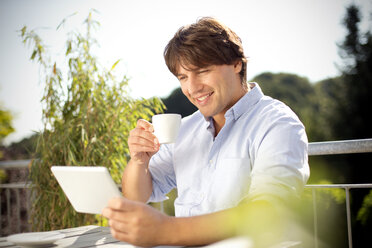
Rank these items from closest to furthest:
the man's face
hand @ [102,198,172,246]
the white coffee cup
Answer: hand @ [102,198,172,246]
the white coffee cup
the man's face

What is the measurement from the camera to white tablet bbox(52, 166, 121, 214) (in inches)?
39.8

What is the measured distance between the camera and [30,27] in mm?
3115

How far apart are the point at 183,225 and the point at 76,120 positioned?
2.41m

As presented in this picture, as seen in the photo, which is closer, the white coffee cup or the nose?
the white coffee cup

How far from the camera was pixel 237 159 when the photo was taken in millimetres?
1289

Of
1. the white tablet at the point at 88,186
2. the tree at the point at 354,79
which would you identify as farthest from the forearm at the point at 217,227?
the tree at the point at 354,79

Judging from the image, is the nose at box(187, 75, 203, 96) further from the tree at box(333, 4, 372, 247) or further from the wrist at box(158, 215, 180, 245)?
the tree at box(333, 4, 372, 247)

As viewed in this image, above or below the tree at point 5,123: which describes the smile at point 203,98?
above

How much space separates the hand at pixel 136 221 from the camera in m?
0.82

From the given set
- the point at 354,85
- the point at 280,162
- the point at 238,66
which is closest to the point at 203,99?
the point at 238,66

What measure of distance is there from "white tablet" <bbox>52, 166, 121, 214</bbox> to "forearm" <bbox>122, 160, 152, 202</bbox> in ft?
1.19

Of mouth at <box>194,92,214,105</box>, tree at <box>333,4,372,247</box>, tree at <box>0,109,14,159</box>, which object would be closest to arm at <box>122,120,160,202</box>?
mouth at <box>194,92,214,105</box>

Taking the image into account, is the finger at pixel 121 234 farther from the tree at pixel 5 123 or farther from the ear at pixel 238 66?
the tree at pixel 5 123

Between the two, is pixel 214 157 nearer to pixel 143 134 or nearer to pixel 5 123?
pixel 143 134
